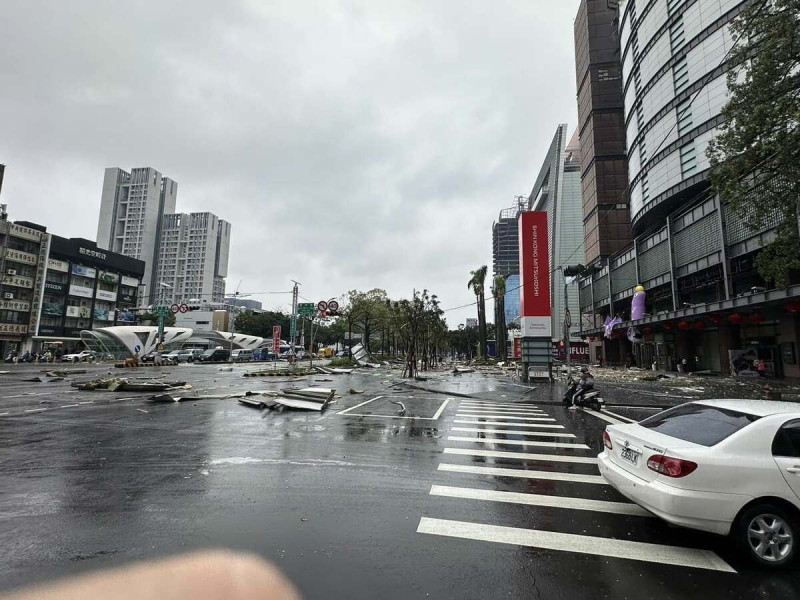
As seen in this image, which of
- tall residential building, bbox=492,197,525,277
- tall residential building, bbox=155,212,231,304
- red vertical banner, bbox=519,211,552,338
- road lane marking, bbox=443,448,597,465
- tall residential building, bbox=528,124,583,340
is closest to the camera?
road lane marking, bbox=443,448,597,465

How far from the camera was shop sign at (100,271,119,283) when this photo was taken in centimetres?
6612

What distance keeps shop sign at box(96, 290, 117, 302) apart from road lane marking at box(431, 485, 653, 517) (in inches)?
3050

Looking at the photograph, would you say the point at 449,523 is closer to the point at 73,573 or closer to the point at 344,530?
the point at 344,530

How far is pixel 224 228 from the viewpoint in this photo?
129 meters

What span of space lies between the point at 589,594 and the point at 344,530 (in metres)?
2.42

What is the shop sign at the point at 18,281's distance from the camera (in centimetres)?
5169

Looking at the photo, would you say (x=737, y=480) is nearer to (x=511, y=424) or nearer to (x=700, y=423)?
(x=700, y=423)

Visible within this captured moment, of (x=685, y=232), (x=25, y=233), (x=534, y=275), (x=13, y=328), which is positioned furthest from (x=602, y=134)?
(x=13, y=328)

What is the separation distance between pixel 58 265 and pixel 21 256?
5.03 meters

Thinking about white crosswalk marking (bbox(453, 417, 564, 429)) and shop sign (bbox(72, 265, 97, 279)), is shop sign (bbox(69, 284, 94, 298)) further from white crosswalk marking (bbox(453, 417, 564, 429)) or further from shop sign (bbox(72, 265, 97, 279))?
white crosswalk marking (bbox(453, 417, 564, 429))

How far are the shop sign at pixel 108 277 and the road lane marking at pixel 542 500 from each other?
77983mm

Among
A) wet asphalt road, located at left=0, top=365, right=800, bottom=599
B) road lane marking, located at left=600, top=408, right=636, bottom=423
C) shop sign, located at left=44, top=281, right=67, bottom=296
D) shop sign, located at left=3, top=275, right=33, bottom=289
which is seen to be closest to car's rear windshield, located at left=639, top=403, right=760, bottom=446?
wet asphalt road, located at left=0, top=365, right=800, bottom=599

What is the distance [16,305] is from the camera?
2079 inches

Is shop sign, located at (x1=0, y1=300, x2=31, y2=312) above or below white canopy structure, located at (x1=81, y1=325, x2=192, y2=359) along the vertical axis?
above
